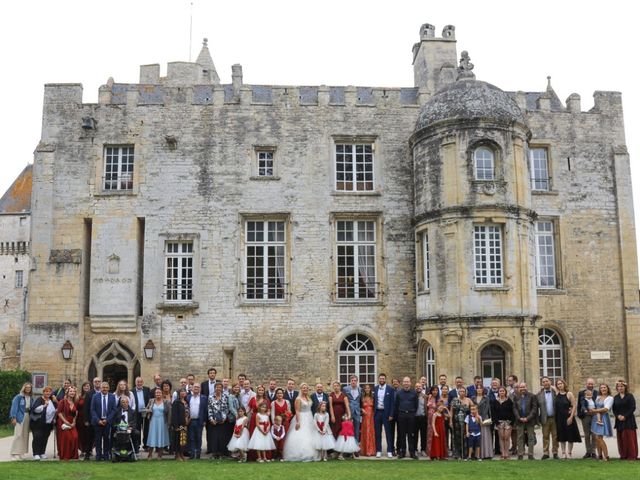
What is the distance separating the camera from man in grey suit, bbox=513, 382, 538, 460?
14016 millimetres

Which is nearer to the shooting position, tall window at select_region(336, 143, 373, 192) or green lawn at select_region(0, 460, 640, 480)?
green lawn at select_region(0, 460, 640, 480)

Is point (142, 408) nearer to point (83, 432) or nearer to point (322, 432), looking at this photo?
point (83, 432)

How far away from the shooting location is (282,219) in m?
23.0

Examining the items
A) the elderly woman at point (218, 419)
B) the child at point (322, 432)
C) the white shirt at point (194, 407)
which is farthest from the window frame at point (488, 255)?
the white shirt at point (194, 407)

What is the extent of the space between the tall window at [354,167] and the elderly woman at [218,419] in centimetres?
1055

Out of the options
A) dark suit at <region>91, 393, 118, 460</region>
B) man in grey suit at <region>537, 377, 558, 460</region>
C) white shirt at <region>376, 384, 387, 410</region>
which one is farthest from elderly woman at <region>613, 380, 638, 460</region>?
dark suit at <region>91, 393, 118, 460</region>

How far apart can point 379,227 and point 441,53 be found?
8.63m

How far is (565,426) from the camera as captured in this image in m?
14.0

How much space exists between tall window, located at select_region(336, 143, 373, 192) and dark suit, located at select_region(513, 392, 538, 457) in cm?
1054

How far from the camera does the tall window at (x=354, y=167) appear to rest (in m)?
23.3

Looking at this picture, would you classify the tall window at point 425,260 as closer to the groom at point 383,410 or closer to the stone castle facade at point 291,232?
the stone castle facade at point 291,232

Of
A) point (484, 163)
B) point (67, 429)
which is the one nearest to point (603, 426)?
point (484, 163)

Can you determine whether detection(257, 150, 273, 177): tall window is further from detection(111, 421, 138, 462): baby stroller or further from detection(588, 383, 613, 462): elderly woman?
detection(588, 383, 613, 462): elderly woman

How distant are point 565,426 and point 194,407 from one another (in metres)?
7.31
